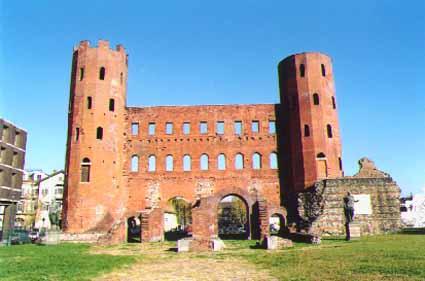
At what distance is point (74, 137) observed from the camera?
28359 millimetres

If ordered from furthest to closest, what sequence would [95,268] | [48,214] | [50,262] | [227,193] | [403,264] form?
[48,214] → [227,193] → [50,262] → [95,268] → [403,264]

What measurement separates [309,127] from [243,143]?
530 cm

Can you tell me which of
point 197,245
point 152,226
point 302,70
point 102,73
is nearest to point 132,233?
point 152,226

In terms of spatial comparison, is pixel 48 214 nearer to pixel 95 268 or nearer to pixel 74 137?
pixel 74 137

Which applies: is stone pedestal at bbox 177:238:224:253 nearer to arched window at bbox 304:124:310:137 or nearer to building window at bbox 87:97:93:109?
arched window at bbox 304:124:310:137

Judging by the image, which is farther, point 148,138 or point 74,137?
point 148,138

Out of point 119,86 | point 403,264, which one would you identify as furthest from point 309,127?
point 403,264

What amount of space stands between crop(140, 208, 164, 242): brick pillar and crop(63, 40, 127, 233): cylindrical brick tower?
11.5 ft

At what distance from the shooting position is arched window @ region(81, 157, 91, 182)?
90.3ft

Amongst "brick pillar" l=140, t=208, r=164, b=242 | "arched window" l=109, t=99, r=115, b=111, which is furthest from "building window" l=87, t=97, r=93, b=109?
"brick pillar" l=140, t=208, r=164, b=242

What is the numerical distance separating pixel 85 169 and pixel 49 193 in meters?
32.2

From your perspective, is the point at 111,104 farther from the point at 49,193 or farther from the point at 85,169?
the point at 49,193

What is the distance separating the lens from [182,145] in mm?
30969

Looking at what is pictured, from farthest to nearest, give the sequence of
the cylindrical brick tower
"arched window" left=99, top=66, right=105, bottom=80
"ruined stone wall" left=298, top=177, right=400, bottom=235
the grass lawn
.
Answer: "arched window" left=99, top=66, right=105, bottom=80, the cylindrical brick tower, "ruined stone wall" left=298, top=177, right=400, bottom=235, the grass lawn
